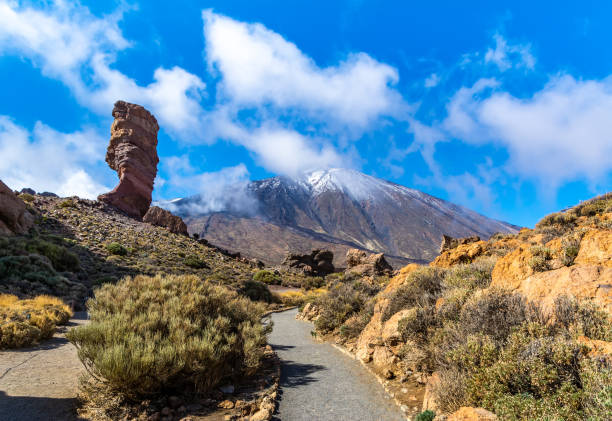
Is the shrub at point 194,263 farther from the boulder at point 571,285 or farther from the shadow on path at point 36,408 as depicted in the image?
the boulder at point 571,285

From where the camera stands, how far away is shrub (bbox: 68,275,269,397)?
171 inches

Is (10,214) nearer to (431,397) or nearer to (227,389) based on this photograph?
(227,389)

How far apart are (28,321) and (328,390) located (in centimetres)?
722

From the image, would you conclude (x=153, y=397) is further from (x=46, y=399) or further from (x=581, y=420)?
(x=581, y=420)

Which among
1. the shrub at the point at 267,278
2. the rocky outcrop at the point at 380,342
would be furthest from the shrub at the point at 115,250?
the rocky outcrop at the point at 380,342

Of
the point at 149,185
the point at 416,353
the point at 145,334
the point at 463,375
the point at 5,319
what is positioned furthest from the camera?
the point at 149,185

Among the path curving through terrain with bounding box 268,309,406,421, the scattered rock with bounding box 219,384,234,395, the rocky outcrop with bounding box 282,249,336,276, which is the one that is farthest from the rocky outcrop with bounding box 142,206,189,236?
the scattered rock with bounding box 219,384,234,395

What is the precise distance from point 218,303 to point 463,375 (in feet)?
A: 16.6

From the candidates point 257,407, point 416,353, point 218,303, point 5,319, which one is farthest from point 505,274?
point 5,319

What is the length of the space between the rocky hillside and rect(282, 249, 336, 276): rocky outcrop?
1442 inches

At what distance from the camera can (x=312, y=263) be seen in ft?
154

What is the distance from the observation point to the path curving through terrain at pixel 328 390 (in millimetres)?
4938

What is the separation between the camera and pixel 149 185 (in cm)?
4488

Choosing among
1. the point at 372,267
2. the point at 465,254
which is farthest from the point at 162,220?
the point at 465,254
